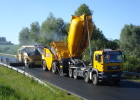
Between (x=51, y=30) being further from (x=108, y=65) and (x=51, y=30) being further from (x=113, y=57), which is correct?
(x=108, y=65)

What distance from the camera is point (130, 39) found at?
141ft

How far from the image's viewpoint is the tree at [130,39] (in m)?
41.3

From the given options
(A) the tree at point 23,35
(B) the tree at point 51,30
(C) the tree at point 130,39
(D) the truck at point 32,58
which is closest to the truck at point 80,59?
(D) the truck at point 32,58

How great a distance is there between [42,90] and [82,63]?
7204 millimetres

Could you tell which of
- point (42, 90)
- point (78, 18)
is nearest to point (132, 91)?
point (42, 90)

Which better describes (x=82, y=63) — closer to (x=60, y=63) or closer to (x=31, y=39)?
(x=60, y=63)

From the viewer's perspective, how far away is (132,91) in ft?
49.1

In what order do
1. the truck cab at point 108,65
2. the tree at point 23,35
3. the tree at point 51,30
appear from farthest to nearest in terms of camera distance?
the tree at point 23,35, the tree at point 51,30, the truck cab at point 108,65

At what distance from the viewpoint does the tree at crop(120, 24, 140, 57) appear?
136 ft

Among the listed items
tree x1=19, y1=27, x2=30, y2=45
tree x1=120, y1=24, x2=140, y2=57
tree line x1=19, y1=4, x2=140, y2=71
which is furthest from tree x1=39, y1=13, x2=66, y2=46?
tree x1=19, y1=27, x2=30, y2=45

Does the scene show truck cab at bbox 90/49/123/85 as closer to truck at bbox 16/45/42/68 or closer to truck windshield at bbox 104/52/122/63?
truck windshield at bbox 104/52/122/63

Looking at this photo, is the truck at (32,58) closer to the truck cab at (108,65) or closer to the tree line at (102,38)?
the tree line at (102,38)

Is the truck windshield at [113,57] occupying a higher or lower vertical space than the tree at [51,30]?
lower

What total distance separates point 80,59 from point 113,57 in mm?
5925
